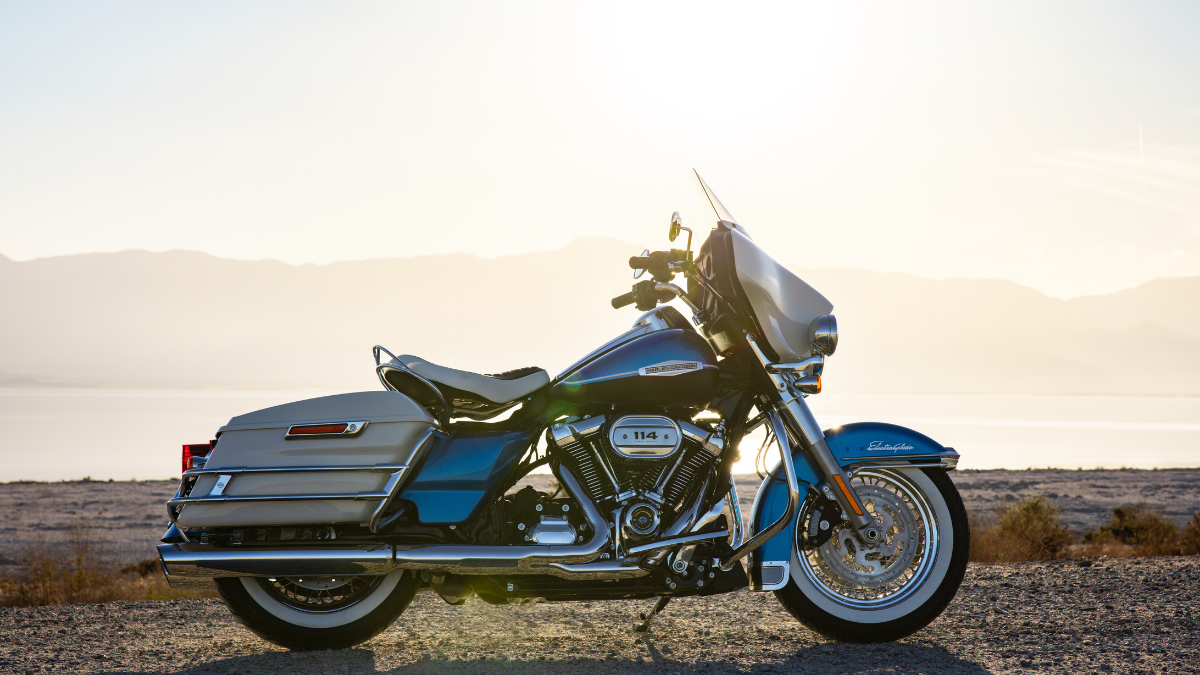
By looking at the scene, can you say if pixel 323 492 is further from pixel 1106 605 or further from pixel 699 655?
pixel 1106 605

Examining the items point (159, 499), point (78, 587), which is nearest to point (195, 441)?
point (159, 499)

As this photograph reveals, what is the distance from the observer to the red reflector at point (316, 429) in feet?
13.3

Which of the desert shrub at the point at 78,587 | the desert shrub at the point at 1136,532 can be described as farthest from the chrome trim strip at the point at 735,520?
the desert shrub at the point at 1136,532

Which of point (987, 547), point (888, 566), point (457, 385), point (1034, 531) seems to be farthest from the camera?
point (1034, 531)

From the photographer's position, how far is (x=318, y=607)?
14.1ft

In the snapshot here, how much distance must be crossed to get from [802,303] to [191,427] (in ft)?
204

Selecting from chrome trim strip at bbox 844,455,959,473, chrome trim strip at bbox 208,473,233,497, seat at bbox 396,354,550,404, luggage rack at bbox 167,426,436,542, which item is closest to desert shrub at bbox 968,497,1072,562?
chrome trim strip at bbox 844,455,959,473

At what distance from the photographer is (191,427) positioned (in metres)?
59.1

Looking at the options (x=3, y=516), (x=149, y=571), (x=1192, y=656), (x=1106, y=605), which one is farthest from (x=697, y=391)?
(x=3, y=516)

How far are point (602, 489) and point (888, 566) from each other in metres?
1.59

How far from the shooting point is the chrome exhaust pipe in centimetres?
Answer: 394

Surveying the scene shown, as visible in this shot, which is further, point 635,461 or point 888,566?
point 888,566

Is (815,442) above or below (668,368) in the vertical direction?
below

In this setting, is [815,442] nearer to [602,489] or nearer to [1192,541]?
[602,489]
